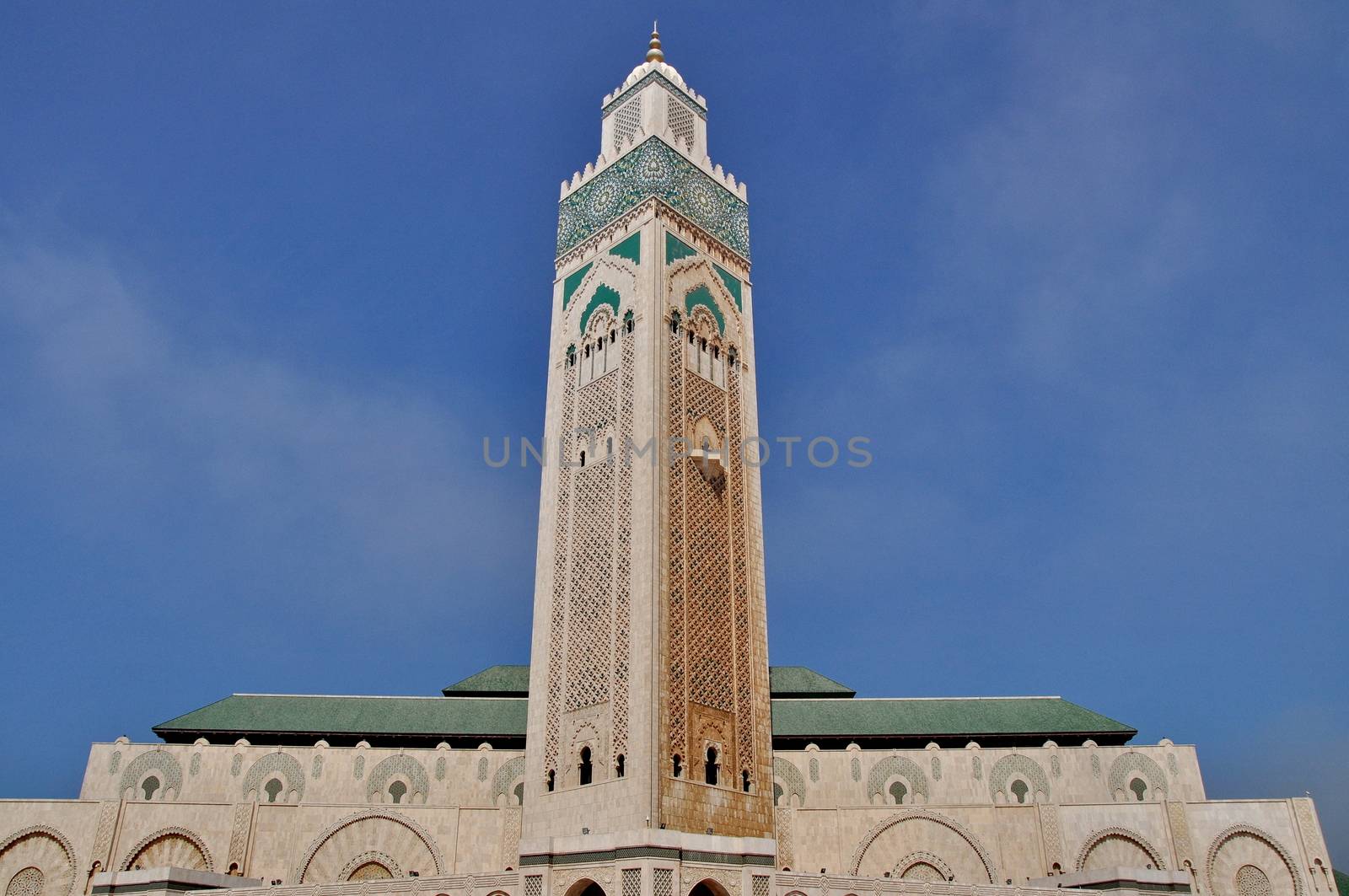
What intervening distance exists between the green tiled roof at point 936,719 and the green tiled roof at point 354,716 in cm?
540

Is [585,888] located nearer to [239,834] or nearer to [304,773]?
[239,834]

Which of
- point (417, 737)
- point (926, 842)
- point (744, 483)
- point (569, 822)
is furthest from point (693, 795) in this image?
point (417, 737)

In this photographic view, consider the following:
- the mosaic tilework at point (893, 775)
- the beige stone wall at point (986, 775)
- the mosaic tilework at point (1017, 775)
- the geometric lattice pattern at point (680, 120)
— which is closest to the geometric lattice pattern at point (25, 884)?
the beige stone wall at point (986, 775)

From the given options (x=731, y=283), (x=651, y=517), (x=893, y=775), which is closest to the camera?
(x=651, y=517)

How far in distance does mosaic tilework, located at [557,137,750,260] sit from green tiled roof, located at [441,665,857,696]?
9469 mm

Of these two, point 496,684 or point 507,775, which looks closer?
point 507,775

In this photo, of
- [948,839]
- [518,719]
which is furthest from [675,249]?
[948,839]

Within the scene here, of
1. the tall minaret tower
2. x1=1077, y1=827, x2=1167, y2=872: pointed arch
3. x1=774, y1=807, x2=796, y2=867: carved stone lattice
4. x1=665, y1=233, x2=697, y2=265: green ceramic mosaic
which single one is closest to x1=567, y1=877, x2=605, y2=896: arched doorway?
the tall minaret tower

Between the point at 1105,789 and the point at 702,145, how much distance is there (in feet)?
43.2

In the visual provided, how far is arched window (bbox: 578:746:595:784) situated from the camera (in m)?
12.1

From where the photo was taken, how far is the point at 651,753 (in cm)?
1131

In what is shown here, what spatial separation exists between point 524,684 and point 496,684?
622 millimetres

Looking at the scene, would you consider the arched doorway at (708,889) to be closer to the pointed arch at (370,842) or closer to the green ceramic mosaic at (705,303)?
the pointed arch at (370,842)

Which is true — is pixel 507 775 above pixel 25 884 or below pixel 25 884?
above
